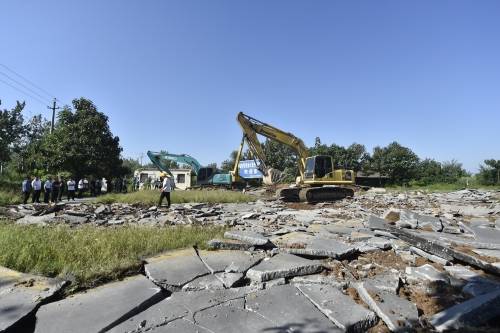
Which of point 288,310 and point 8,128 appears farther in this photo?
point 8,128

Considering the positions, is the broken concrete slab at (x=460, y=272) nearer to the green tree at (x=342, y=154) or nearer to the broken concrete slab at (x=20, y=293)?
the broken concrete slab at (x=20, y=293)

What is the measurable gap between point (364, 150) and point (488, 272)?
210 feet

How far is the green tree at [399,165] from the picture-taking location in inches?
2080

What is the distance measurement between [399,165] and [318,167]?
38.2m

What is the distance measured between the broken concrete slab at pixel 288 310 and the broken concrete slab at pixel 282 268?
0.31 meters

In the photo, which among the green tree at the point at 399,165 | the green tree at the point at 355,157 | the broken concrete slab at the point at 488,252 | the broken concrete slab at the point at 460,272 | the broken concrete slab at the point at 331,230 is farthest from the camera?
the green tree at the point at 355,157

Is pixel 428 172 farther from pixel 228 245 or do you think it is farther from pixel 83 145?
pixel 228 245

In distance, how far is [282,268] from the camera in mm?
4695

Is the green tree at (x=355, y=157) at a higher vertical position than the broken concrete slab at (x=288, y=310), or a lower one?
higher

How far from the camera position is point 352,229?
821cm

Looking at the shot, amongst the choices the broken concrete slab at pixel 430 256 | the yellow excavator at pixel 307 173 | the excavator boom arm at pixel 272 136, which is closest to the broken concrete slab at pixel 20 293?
the broken concrete slab at pixel 430 256

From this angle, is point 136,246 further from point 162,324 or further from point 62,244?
point 162,324

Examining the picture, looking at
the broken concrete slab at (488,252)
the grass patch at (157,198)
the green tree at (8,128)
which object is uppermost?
the green tree at (8,128)

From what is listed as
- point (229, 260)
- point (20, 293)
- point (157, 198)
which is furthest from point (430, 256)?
point (157, 198)
